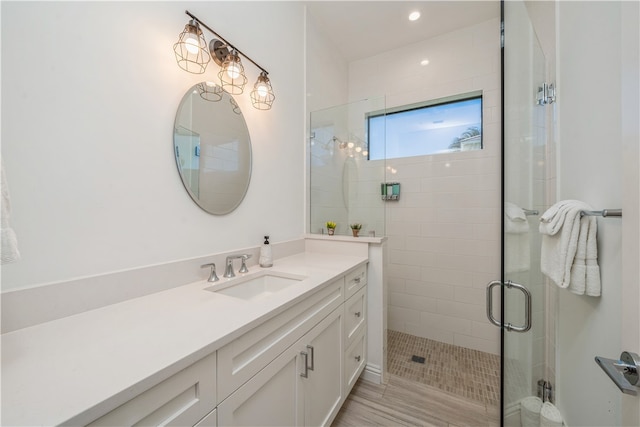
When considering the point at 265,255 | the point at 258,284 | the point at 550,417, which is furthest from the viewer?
the point at 265,255

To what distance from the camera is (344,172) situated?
2.37 metres

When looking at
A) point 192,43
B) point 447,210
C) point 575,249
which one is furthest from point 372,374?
point 192,43

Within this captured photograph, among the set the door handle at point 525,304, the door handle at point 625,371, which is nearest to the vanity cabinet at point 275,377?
the door handle at point 525,304

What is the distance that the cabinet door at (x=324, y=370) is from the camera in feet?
3.46

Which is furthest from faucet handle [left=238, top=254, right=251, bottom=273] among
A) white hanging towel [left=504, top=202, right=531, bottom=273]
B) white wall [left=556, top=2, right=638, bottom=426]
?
white wall [left=556, top=2, right=638, bottom=426]

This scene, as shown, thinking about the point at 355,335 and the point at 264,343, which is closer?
the point at 264,343

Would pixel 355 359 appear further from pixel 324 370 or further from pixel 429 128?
pixel 429 128

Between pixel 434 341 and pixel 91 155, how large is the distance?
283 cm

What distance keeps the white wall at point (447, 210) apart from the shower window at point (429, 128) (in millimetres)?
84

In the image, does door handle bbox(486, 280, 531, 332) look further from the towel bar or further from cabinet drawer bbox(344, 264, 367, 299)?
cabinet drawer bbox(344, 264, 367, 299)

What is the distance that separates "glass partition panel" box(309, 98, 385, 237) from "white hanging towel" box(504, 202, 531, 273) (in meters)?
0.88

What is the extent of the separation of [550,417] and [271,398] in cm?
135

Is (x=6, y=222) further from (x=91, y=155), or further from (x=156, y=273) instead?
(x=156, y=273)

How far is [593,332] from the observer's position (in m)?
0.97
